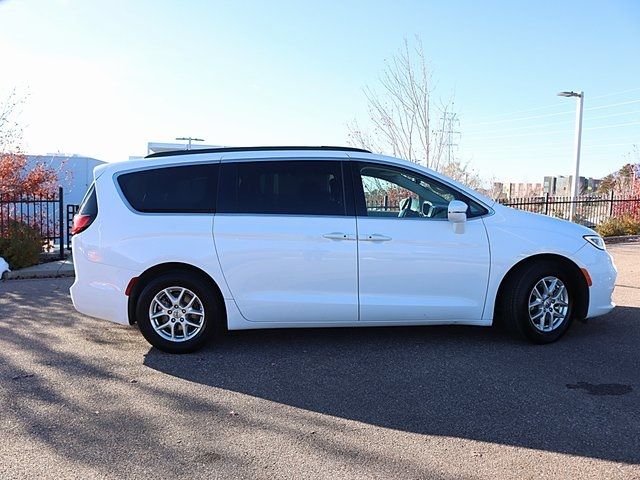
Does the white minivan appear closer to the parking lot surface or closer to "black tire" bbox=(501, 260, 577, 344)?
"black tire" bbox=(501, 260, 577, 344)

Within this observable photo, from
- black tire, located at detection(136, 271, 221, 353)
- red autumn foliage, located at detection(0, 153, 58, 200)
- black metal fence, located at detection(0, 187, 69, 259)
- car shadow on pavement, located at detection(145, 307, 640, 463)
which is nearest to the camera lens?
car shadow on pavement, located at detection(145, 307, 640, 463)

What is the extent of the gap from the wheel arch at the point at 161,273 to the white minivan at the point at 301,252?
1 centimetres

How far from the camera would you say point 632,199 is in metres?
17.2

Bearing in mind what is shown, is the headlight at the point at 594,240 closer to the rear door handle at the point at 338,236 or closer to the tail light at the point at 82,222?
the rear door handle at the point at 338,236

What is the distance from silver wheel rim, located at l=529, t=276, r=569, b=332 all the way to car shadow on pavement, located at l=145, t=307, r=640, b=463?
0.22m

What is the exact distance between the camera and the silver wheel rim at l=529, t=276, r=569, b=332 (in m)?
5.14

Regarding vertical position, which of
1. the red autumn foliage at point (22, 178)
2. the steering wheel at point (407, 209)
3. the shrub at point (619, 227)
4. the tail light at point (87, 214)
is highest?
the red autumn foliage at point (22, 178)

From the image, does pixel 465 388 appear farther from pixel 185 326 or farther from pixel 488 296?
pixel 185 326

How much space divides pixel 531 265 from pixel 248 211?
103 inches

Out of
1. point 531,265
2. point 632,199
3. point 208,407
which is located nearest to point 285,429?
point 208,407

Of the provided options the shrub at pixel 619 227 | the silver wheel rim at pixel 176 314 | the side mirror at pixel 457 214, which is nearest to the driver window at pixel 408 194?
the side mirror at pixel 457 214

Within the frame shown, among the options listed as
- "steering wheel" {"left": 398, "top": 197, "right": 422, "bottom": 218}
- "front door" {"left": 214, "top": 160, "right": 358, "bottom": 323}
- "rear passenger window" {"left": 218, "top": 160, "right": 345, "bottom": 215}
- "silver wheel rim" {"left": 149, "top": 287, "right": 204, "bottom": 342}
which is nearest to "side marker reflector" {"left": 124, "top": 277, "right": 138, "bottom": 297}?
"silver wheel rim" {"left": 149, "top": 287, "right": 204, "bottom": 342}

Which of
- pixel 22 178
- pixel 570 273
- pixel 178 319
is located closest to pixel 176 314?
pixel 178 319

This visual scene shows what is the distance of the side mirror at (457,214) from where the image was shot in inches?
193
